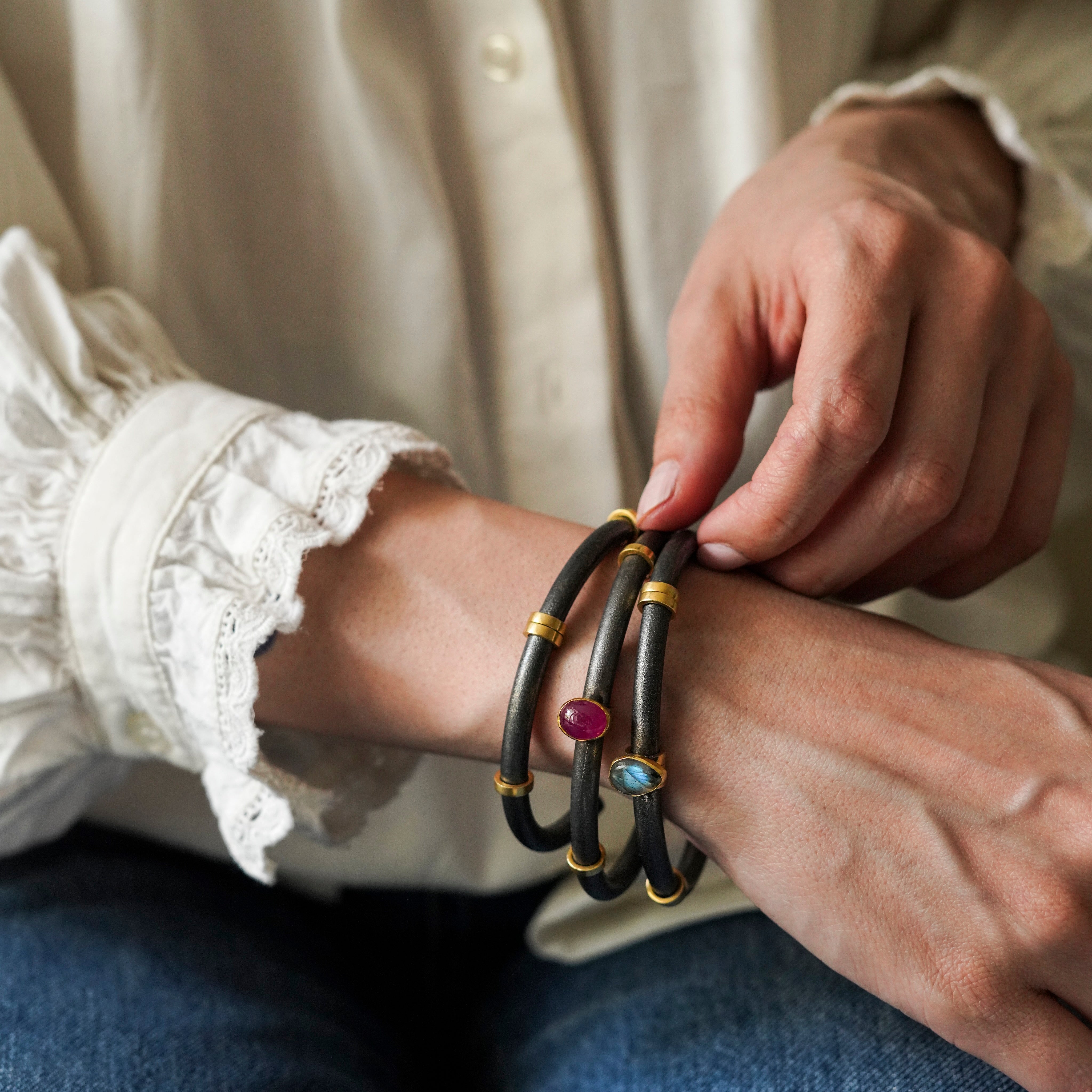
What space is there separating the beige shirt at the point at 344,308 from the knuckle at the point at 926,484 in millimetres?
264

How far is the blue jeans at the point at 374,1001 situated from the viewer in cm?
64

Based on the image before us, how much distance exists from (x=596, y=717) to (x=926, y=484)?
9.6 inches

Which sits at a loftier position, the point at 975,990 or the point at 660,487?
the point at 660,487

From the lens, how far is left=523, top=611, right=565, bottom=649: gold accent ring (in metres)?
0.52

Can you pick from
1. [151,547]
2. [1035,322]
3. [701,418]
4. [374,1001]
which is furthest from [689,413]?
[374,1001]

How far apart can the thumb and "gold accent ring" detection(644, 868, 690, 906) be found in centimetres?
22

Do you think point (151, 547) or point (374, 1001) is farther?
point (374, 1001)

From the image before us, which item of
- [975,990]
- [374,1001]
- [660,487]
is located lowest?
[374,1001]

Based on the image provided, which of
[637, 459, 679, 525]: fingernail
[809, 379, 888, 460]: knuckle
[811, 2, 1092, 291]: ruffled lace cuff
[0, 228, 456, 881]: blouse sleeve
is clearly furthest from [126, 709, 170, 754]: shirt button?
→ [811, 2, 1092, 291]: ruffled lace cuff

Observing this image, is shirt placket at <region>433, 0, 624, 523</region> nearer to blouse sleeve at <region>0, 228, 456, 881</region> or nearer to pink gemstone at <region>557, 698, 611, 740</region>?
blouse sleeve at <region>0, 228, 456, 881</region>

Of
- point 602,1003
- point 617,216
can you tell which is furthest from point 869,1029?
point 617,216

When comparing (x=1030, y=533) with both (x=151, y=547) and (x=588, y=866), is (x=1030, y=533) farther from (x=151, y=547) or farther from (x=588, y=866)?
(x=151, y=547)

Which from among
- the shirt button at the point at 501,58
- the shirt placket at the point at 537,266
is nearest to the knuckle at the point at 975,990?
the shirt placket at the point at 537,266

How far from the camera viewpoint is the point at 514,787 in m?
0.53
